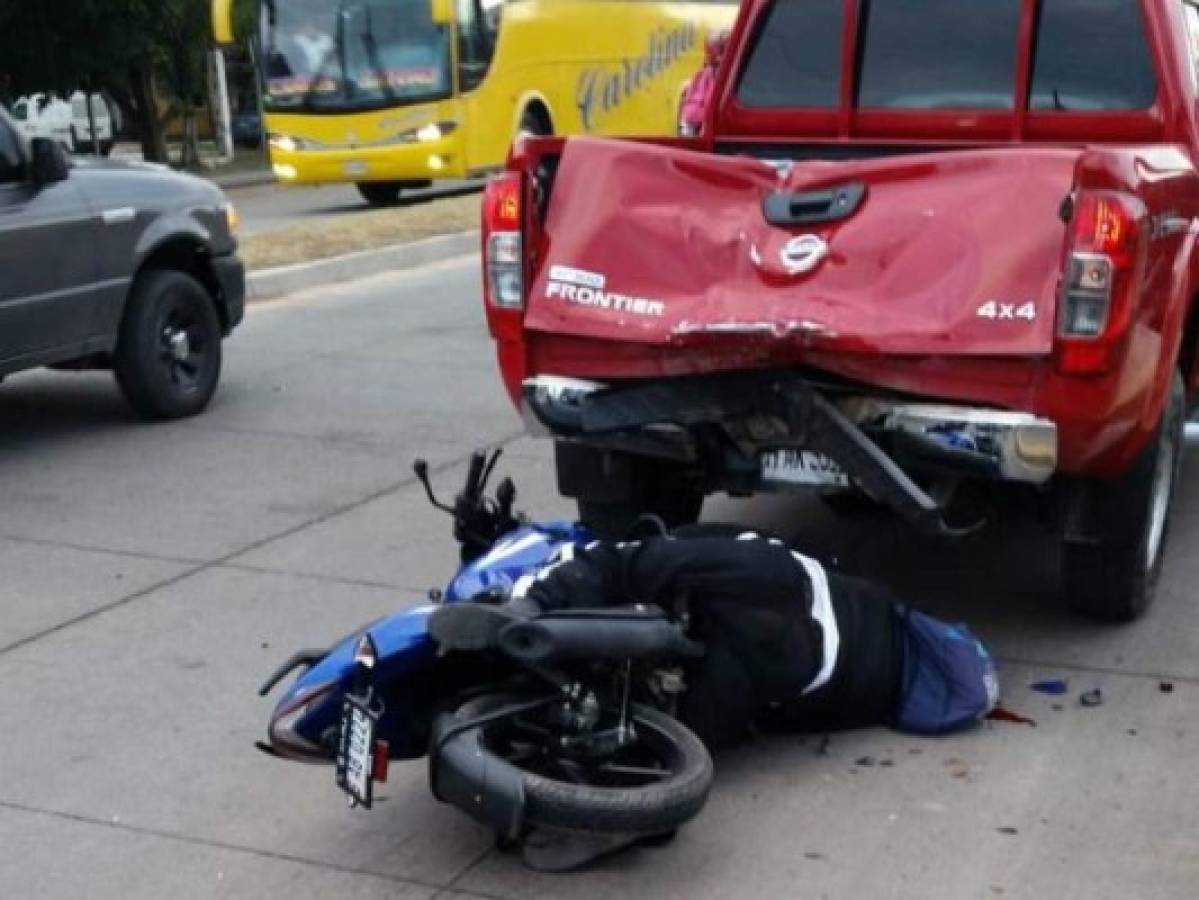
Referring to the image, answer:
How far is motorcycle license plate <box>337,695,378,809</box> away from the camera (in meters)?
4.59

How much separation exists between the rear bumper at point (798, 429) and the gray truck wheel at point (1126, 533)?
1.82ft

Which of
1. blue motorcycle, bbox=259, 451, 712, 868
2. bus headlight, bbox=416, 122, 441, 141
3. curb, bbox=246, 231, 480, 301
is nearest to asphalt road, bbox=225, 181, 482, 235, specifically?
bus headlight, bbox=416, 122, 441, 141

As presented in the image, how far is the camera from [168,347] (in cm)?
997

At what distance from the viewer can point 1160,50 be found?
6.91 metres

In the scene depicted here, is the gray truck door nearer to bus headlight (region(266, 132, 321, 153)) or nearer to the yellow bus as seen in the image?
the yellow bus

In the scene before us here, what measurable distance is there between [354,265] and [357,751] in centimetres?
1174

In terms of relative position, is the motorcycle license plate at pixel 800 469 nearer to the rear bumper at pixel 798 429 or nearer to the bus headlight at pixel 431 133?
the rear bumper at pixel 798 429

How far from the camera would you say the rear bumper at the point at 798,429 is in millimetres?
5551

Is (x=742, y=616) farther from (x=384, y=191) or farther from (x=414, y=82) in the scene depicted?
(x=384, y=191)

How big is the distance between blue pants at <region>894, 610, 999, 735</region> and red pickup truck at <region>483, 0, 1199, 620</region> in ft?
1.09

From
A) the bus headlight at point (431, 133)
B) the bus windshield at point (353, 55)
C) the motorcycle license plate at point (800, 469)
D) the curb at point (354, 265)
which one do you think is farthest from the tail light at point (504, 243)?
the bus windshield at point (353, 55)

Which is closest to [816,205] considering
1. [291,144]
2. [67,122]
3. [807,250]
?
[807,250]

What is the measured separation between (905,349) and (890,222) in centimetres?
40

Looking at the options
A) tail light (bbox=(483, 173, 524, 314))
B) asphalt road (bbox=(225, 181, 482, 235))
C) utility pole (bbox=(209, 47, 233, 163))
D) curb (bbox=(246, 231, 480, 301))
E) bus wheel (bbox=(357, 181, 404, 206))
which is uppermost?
tail light (bbox=(483, 173, 524, 314))
